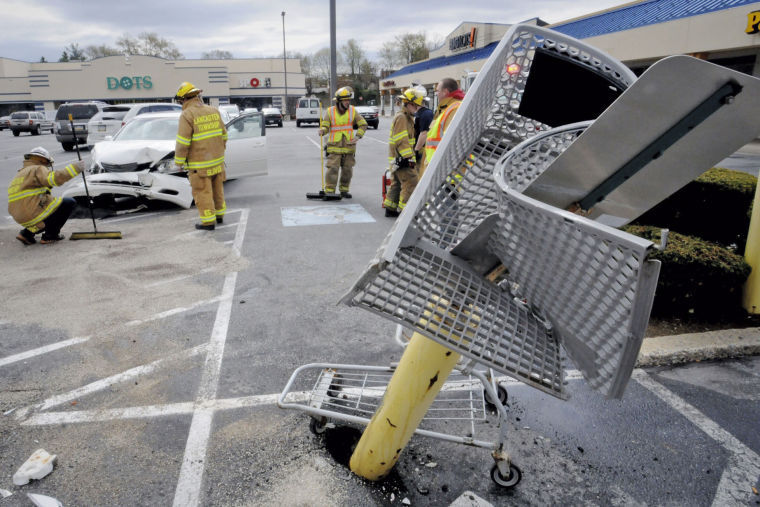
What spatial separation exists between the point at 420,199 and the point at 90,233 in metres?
6.95

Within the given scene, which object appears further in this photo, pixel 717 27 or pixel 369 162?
pixel 717 27

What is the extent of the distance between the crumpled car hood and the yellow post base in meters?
7.24

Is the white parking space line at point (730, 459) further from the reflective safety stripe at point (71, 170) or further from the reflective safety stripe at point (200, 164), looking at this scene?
the reflective safety stripe at point (71, 170)

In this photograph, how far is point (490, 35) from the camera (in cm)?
3491

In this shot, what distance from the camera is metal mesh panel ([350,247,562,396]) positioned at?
4.47 ft

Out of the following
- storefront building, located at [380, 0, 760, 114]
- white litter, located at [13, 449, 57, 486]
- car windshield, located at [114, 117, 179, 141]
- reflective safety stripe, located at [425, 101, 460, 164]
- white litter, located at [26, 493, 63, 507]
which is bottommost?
white litter, located at [13, 449, 57, 486]

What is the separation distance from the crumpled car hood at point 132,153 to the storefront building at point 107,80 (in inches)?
1989

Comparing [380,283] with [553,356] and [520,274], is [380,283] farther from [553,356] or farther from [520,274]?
[553,356]

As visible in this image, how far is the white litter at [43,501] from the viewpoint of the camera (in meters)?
2.35

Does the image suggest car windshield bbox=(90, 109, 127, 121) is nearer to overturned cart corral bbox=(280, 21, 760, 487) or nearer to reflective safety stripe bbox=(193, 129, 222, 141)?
reflective safety stripe bbox=(193, 129, 222, 141)

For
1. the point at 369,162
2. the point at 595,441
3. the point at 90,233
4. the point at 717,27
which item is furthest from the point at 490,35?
the point at 595,441

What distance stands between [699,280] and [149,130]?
29.9 feet

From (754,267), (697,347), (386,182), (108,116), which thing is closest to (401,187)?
(386,182)

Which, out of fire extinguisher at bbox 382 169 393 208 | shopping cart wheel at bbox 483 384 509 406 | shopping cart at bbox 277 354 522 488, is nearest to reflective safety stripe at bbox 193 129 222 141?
fire extinguisher at bbox 382 169 393 208
